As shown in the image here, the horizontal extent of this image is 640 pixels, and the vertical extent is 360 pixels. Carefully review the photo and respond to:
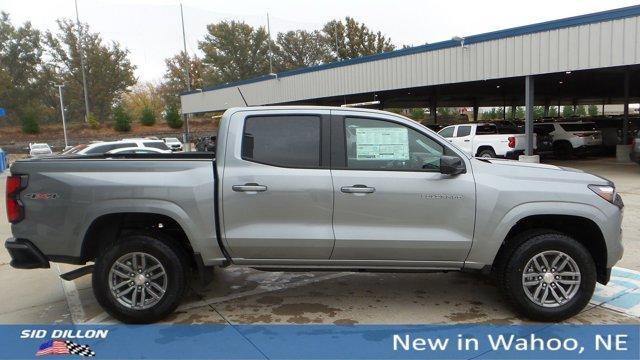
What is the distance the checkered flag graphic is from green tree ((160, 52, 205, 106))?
71164 mm

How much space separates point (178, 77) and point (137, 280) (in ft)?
250

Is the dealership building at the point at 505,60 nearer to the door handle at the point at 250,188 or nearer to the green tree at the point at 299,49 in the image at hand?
the door handle at the point at 250,188

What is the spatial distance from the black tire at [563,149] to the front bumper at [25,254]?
20.1 meters

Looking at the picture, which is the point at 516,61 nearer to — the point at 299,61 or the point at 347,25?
the point at 347,25

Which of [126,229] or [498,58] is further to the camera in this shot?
[498,58]

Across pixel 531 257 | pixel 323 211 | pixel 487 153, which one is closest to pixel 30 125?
pixel 487 153

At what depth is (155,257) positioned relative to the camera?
14.0ft

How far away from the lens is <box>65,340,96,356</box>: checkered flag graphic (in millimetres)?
3826

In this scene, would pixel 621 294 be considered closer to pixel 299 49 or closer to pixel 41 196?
pixel 41 196

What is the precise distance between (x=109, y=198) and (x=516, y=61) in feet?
48.4

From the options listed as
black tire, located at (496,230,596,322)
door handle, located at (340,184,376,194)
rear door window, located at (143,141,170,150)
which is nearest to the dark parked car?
rear door window, located at (143,141,170,150)

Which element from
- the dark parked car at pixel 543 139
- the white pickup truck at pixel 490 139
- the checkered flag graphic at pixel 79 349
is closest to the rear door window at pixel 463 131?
the white pickup truck at pixel 490 139

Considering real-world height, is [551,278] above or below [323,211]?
below

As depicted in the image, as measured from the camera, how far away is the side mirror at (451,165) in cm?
404
